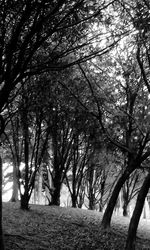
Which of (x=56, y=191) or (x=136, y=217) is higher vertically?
(x=56, y=191)

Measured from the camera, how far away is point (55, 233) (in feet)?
30.9

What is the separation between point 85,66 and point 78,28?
342 centimetres

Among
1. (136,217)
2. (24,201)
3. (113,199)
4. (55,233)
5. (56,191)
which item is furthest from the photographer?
(56,191)

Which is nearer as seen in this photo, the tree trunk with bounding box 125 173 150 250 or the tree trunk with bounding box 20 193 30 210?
the tree trunk with bounding box 125 173 150 250

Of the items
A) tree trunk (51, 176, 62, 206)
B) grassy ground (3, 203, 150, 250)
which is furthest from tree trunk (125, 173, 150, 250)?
tree trunk (51, 176, 62, 206)

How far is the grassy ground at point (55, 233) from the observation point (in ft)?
26.5

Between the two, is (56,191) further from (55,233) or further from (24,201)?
(55,233)

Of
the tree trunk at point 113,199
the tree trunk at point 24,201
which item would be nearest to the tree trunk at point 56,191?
the tree trunk at point 24,201

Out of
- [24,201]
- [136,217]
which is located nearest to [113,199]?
[136,217]

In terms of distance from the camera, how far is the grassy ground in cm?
806

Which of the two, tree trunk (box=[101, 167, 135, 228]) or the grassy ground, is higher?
tree trunk (box=[101, 167, 135, 228])

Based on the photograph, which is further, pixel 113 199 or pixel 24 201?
pixel 24 201

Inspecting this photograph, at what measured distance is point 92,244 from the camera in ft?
29.4

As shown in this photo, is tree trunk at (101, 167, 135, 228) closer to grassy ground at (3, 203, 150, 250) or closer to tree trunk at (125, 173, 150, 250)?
grassy ground at (3, 203, 150, 250)
